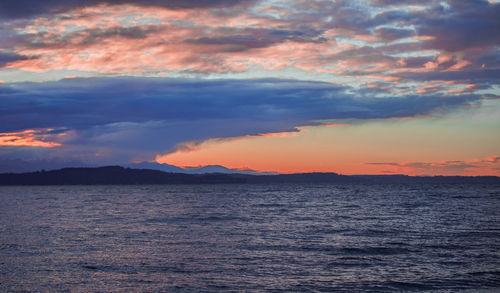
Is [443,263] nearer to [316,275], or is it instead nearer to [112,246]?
[316,275]

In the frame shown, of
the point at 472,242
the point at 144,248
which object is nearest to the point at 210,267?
the point at 144,248

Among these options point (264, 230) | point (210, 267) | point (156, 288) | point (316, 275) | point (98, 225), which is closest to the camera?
point (156, 288)

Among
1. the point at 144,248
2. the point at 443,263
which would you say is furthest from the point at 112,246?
the point at 443,263

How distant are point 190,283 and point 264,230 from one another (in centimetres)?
1863

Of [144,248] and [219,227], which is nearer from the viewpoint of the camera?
[144,248]

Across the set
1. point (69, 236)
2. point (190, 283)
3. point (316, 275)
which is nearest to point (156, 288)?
point (190, 283)

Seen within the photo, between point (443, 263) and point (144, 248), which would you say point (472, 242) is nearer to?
point (443, 263)

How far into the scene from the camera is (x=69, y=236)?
34.0 meters

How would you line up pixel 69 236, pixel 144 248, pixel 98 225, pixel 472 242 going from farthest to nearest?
pixel 98 225
pixel 69 236
pixel 472 242
pixel 144 248

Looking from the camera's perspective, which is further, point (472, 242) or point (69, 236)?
point (69, 236)

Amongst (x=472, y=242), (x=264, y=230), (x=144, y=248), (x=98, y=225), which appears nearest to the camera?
(x=144, y=248)

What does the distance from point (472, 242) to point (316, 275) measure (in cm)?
1577

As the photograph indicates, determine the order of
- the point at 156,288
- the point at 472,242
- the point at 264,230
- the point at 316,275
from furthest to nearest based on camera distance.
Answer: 1. the point at 264,230
2. the point at 472,242
3. the point at 316,275
4. the point at 156,288

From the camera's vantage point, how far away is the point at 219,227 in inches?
1560
